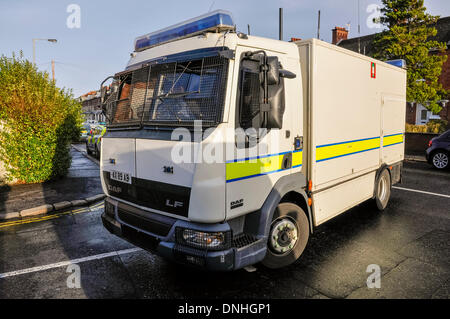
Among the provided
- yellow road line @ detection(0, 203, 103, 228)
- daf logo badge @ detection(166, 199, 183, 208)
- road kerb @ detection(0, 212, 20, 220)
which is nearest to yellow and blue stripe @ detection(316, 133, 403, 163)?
daf logo badge @ detection(166, 199, 183, 208)

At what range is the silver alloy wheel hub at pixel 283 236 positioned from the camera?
12.5ft

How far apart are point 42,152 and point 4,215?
3.10 metres

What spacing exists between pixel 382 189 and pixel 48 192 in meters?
8.01

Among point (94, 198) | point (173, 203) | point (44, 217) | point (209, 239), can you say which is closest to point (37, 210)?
point (44, 217)

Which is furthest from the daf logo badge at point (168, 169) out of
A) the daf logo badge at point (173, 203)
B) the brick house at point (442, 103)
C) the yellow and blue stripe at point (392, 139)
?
the brick house at point (442, 103)

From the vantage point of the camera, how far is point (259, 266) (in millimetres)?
4070

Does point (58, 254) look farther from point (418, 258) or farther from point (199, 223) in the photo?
point (418, 258)

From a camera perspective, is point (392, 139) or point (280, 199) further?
point (392, 139)

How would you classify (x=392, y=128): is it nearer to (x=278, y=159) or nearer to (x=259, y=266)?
(x=278, y=159)

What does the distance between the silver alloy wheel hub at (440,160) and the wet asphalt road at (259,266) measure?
242 inches

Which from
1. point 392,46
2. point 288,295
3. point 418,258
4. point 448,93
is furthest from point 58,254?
point 448,93

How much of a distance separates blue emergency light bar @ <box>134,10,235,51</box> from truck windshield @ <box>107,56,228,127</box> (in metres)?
0.39

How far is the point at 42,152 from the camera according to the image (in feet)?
29.5
